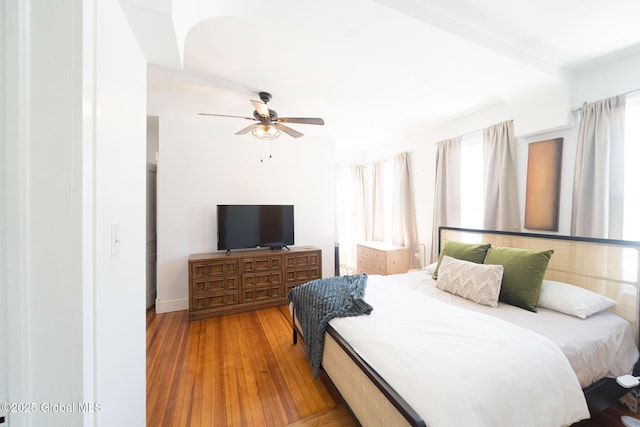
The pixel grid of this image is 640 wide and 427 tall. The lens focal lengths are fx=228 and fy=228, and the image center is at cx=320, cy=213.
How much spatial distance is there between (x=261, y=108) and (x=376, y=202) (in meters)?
3.27

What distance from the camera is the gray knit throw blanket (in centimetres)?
170

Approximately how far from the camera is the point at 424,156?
12.0 feet

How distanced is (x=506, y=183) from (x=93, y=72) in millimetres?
3344

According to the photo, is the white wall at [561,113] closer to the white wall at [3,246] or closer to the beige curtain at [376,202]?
the beige curtain at [376,202]

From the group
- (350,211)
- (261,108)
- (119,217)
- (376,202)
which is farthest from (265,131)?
(350,211)

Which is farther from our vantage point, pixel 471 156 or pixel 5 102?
pixel 471 156

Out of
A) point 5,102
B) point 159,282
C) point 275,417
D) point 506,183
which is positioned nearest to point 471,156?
point 506,183

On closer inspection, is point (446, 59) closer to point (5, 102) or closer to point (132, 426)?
point (5, 102)

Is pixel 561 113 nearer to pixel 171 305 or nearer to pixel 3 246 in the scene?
pixel 3 246

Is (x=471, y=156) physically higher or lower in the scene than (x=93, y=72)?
higher

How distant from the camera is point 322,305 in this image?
1813 millimetres

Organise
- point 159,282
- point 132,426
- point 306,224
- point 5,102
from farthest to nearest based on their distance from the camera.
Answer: point 306,224 < point 159,282 < point 132,426 < point 5,102

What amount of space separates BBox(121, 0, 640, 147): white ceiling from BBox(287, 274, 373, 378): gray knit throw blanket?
187 centimetres

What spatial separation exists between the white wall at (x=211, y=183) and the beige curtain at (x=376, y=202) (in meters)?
1.29
